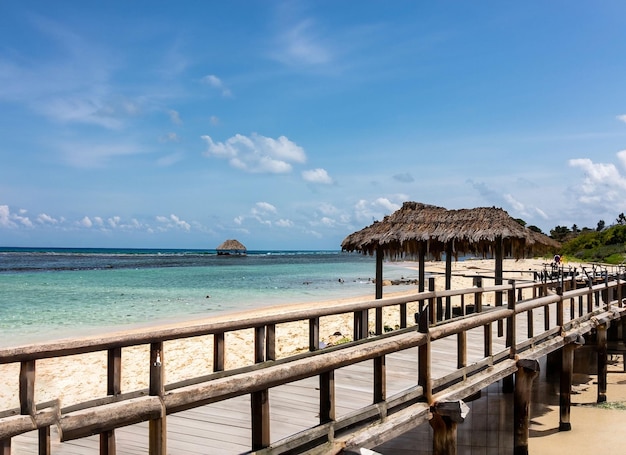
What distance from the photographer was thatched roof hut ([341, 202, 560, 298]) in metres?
12.8

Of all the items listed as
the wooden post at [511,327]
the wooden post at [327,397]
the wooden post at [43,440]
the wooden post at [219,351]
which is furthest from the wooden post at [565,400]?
the wooden post at [43,440]

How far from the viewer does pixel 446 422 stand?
18.1ft

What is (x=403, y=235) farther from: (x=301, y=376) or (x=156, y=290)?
(x=156, y=290)

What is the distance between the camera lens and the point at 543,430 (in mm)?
9594

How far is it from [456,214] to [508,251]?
1.61m

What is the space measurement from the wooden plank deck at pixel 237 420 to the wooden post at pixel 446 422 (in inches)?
20.2

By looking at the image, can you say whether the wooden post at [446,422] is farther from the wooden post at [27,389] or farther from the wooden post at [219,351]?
the wooden post at [27,389]

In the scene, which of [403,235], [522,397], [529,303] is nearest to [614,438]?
[522,397]

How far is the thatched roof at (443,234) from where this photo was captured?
506 inches

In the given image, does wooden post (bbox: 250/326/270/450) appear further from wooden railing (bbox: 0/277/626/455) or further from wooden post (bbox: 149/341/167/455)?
wooden post (bbox: 149/341/167/455)

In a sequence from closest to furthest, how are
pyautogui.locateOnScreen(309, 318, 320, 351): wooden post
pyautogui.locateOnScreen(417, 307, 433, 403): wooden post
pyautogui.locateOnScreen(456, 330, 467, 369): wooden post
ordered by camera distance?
pyautogui.locateOnScreen(417, 307, 433, 403): wooden post → pyautogui.locateOnScreen(456, 330, 467, 369): wooden post → pyautogui.locateOnScreen(309, 318, 320, 351): wooden post

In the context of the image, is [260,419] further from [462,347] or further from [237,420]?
[462,347]

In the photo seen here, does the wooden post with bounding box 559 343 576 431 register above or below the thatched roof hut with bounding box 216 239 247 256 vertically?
below

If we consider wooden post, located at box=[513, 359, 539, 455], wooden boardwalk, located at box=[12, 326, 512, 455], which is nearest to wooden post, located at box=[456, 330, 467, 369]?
wooden boardwalk, located at box=[12, 326, 512, 455]
